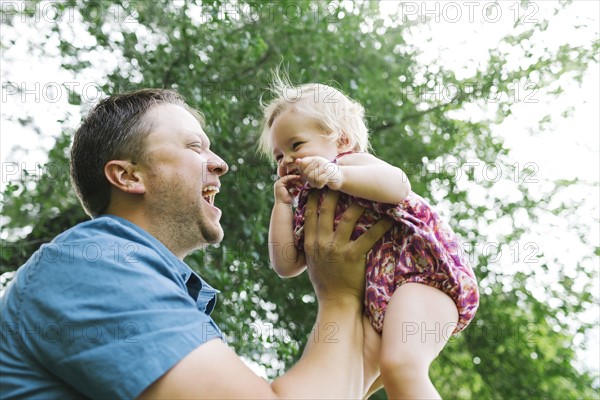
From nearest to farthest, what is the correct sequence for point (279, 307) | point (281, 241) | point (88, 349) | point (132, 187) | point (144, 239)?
point (88, 349) → point (144, 239) → point (132, 187) → point (281, 241) → point (279, 307)

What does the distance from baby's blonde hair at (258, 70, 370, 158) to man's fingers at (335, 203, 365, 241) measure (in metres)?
0.32

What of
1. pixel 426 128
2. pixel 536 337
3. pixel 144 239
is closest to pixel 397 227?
pixel 144 239

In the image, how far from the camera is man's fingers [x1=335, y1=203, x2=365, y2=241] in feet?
6.11

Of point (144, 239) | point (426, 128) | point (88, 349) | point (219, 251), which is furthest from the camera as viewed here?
point (426, 128)

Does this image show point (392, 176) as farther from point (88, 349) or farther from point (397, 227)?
point (88, 349)

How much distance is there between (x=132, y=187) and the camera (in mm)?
1805

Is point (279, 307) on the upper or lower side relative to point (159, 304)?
lower

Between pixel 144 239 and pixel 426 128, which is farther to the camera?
pixel 426 128

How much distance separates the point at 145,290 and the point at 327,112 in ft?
3.32

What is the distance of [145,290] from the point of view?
1349 mm

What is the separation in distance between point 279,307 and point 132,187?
422 centimetres

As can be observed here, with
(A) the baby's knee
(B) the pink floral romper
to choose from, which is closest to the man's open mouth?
(B) the pink floral romper

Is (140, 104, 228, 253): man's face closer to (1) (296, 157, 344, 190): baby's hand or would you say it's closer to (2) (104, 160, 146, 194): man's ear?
(2) (104, 160, 146, 194): man's ear

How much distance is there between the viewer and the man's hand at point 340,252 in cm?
184
